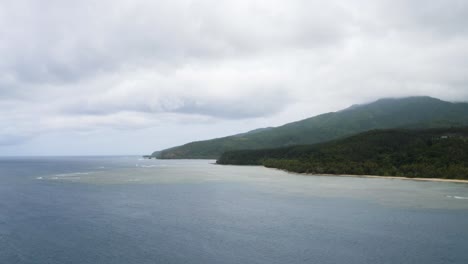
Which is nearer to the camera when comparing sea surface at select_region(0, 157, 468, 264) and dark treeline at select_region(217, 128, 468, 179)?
sea surface at select_region(0, 157, 468, 264)

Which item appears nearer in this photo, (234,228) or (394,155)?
(234,228)

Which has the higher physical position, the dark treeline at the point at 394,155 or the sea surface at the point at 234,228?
the dark treeline at the point at 394,155

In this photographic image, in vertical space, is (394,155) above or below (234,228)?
above

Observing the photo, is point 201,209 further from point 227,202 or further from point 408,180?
point 408,180

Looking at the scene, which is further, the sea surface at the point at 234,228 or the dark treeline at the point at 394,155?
the dark treeline at the point at 394,155

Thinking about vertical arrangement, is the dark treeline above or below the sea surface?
above
